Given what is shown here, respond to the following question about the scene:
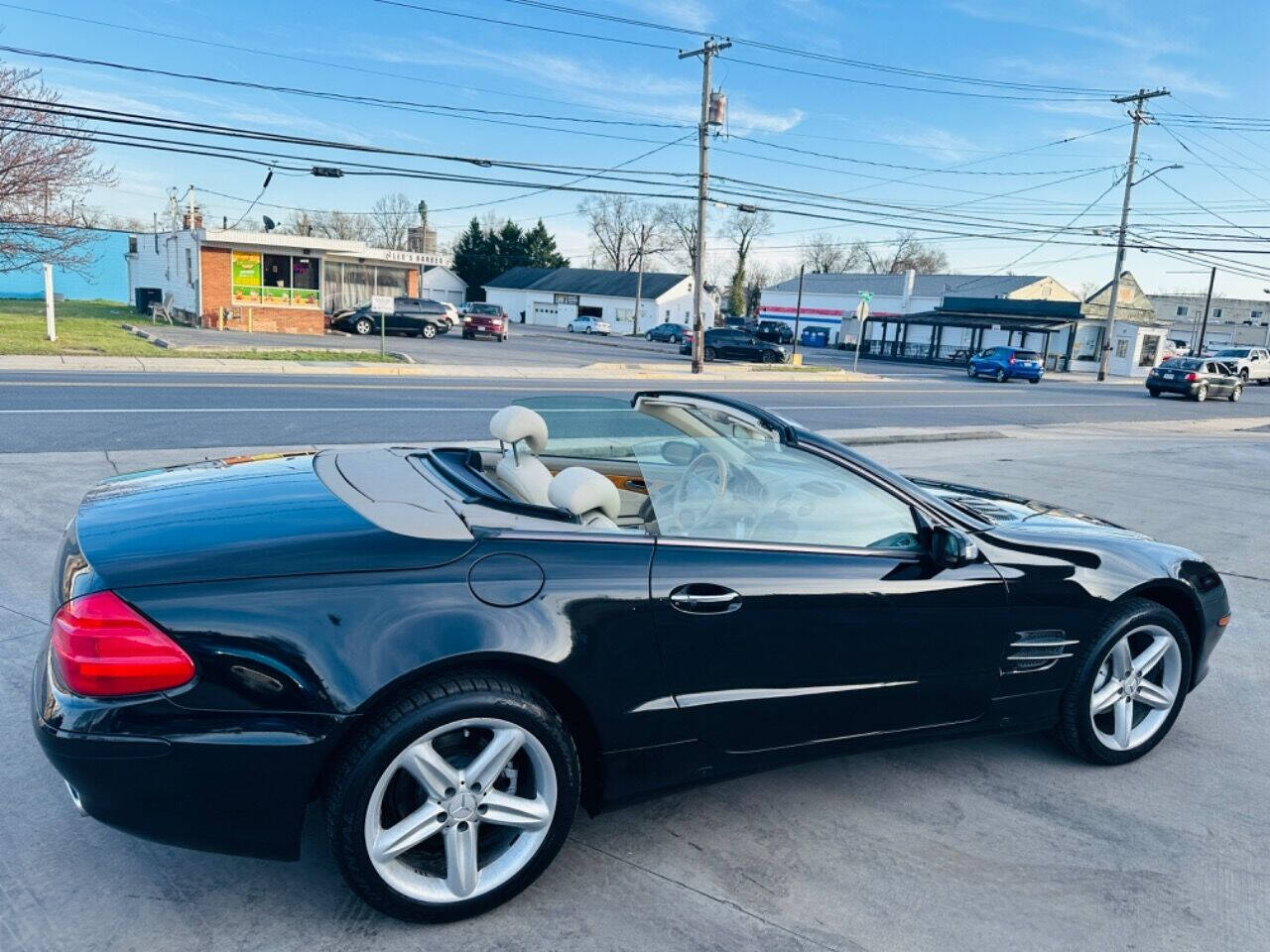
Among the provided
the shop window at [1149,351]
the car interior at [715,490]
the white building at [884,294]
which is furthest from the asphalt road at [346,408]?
the white building at [884,294]

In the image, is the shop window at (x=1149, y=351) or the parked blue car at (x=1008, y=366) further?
the shop window at (x=1149, y=351)

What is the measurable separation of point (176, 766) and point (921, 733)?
94.4 inches

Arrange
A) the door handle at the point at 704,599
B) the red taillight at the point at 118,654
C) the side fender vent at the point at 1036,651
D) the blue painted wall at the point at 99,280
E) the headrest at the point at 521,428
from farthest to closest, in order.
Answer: the blue painted wall at the point at 99,280 → the headrest at the point at 521,428 → the side fender vent at the point at 1036,651 → the door handle at the point at 704,599 → the red taillight at the point at 118,654

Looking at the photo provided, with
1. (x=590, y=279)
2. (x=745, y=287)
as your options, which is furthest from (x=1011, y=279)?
(x=745, y=287)

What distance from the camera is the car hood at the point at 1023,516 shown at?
3.57 m

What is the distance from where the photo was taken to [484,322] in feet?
141

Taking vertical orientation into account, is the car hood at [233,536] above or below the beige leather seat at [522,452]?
below

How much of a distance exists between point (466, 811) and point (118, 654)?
3.20ft

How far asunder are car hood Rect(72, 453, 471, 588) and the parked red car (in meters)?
41.2

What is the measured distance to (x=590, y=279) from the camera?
79562 mm

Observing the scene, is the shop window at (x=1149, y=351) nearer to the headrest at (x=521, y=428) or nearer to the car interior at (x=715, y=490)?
the car interior at (x=715, y=490)

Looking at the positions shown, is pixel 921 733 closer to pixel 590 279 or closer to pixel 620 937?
pixel 620 937

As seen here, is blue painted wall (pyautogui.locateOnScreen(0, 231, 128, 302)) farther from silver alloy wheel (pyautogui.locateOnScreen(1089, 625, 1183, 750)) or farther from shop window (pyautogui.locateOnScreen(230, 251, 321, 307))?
silver alloy wheel (pyautogui.locateOnScreen(1089, 625, 1183, 750))

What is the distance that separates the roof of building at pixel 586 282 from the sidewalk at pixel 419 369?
140 feet
